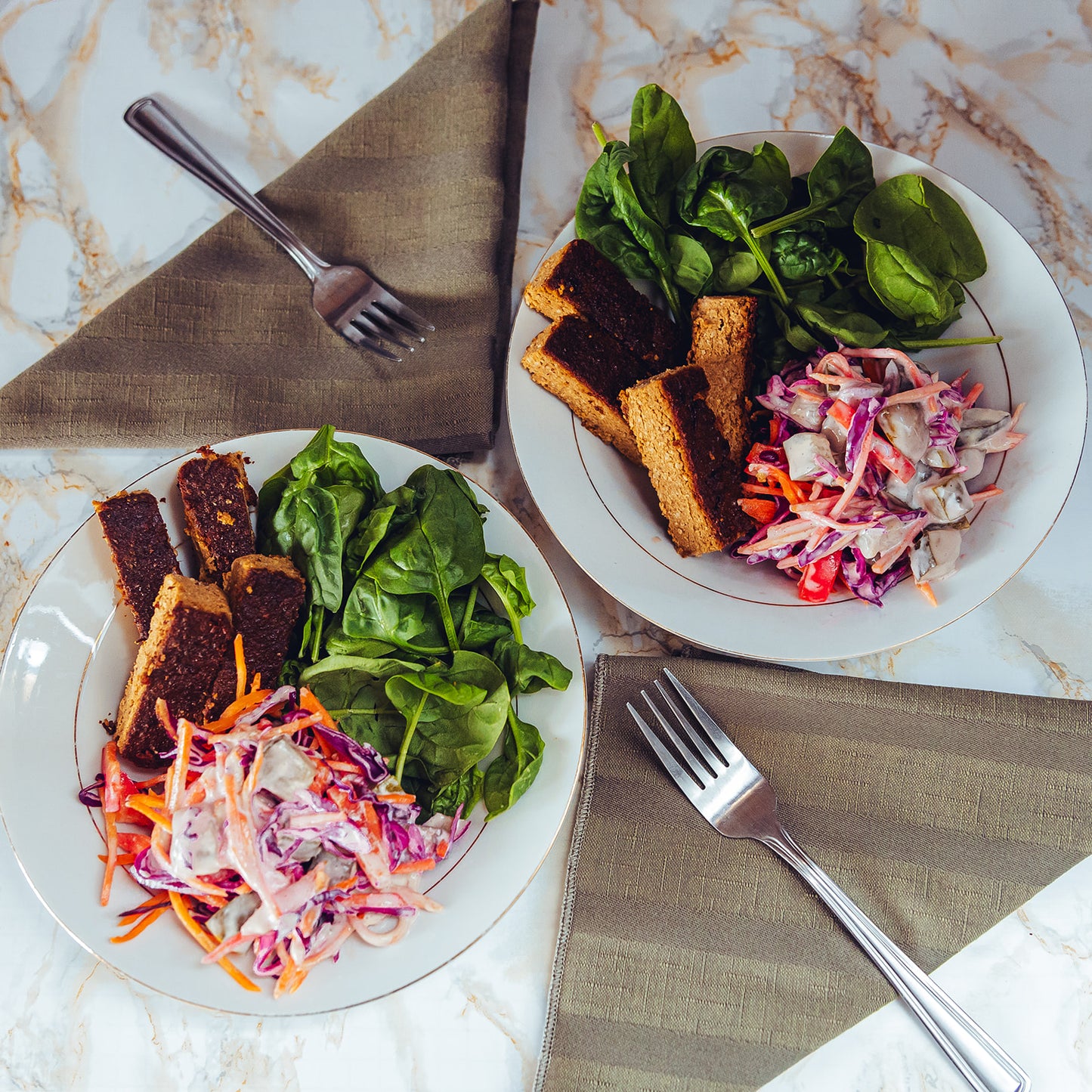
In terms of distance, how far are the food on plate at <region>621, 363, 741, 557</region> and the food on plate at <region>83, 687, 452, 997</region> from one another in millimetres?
768

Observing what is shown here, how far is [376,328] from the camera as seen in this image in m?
2.11

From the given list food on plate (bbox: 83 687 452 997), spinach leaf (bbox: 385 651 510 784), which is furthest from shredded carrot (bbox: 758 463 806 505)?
food on plate (bbox: 83 687 452 997)

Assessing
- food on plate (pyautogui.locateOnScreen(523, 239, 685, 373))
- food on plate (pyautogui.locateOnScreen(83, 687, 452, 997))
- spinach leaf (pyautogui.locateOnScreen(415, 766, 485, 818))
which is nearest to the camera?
food on plate (pyautogui.locateOnScreen(83, 687, 452, 997))

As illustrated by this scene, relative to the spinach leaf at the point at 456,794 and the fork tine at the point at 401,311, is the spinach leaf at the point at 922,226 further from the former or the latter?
the spinach leaf at the point at 456,794

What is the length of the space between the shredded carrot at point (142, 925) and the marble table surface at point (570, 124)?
0.78m

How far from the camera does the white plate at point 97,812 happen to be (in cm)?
168

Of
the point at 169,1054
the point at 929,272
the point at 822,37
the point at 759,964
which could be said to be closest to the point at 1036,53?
the point at 822,37

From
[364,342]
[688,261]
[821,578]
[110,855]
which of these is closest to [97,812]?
[110,855]

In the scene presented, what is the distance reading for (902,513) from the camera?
1.82m

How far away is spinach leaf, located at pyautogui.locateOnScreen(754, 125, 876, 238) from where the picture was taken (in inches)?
70.8

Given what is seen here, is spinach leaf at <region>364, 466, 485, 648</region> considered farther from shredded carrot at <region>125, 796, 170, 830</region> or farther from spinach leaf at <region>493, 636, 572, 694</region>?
shredded carrot at <region>125, 796, 170, 830</region>

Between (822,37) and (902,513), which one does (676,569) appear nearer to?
(902,513)

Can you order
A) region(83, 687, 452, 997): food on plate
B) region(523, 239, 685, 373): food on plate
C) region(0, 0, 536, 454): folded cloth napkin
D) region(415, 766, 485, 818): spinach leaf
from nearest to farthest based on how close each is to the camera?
region(83, 687, 452, 997): food on plate → region(415, 766, 485, 818): spinach leaf → region(523, 239, 685, 373): food on plate → region(0, 0, 536, 454): folded cloth napkin

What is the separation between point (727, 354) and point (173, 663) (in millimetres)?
1230
